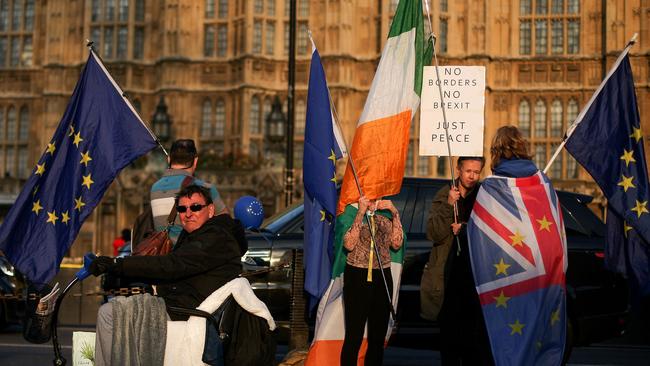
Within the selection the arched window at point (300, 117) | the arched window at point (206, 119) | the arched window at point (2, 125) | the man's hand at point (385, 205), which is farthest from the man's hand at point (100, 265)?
the arched window at point (2, 125)

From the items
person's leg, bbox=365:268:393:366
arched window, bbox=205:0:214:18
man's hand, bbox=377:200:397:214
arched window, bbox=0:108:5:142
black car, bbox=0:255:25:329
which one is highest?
arched window, bbox=205:0:214:18

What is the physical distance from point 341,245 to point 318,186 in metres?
0.49

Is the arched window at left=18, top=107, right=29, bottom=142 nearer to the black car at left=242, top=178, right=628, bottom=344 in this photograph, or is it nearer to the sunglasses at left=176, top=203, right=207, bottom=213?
the black car at left=242, top=178, right=628, bottom=344

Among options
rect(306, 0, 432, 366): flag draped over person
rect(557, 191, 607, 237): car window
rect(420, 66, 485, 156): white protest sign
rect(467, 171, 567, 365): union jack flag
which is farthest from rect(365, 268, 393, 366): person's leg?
rect(557, 191, 607, 237): car window

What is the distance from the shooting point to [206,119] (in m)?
32.9

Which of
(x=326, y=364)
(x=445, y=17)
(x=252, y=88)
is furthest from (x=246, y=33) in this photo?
(x=326, y=364)

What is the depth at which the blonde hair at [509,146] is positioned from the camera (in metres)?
7.61

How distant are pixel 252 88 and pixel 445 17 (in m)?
5.82

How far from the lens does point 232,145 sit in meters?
32.2

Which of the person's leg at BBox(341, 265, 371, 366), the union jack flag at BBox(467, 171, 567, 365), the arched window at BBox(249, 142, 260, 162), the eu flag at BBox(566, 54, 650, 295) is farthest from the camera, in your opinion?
the arched window at BBox(249, 142, 260, 162)

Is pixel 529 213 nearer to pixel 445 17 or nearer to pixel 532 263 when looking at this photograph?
pixel 532 263

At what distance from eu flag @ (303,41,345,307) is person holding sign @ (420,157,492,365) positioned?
0.89m

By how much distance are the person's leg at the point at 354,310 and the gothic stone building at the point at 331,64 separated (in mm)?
22480

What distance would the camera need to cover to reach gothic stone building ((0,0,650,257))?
31547 millimetres
